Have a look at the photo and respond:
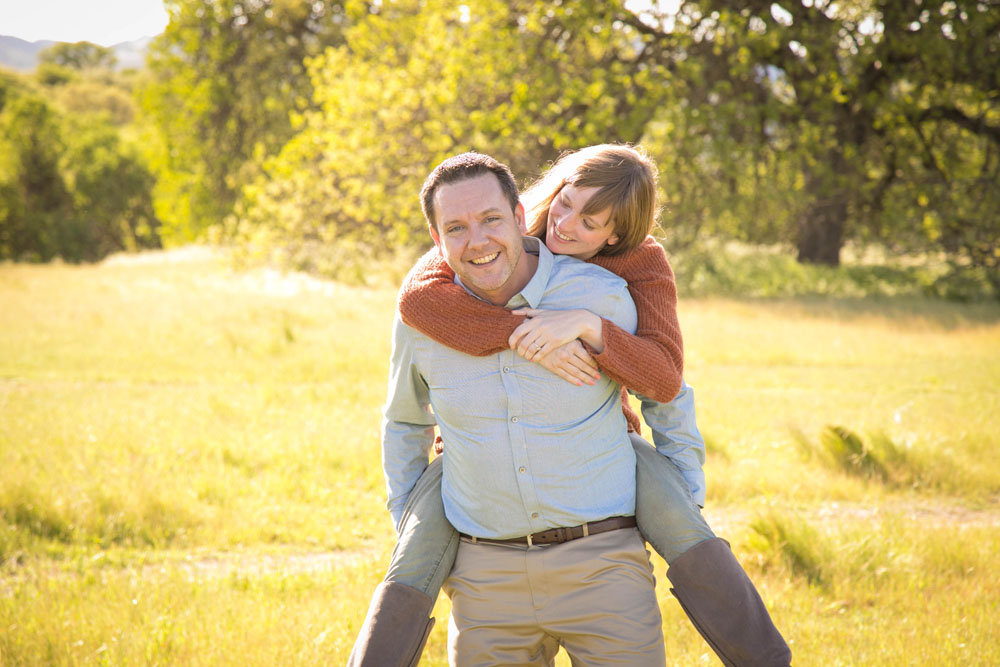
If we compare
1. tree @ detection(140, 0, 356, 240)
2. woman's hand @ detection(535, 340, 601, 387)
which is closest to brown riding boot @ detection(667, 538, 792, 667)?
woman's hand @ detection(535, 340, 601, 387)

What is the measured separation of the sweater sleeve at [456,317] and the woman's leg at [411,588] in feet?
1.94

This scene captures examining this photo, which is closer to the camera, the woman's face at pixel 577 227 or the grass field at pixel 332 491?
the woman's face at pixel 577 227

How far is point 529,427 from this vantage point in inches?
110

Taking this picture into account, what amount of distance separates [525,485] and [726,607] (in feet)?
2.41

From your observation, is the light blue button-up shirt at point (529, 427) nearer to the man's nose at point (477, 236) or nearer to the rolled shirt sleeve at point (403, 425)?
the rolled shirt sleeve at point (403, 425)

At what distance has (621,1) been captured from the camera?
1722 cm

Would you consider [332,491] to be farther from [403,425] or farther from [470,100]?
[470,100]

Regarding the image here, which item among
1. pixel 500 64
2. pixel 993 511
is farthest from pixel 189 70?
pixel 993 511

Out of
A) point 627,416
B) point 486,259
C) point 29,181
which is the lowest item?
point 627,416

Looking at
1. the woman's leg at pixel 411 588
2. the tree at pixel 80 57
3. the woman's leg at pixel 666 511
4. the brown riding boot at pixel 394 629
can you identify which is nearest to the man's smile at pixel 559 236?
the woman's leg at pixel 666 511

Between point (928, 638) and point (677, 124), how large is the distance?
47.7 ft

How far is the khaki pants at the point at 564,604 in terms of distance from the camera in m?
2.73

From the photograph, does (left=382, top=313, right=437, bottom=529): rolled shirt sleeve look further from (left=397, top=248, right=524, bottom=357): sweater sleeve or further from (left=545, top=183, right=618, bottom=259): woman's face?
(left=545, top=183, right=618, bottom=259): woman's face

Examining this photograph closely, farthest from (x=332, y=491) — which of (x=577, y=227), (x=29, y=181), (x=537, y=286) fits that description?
(x=29, y=181)
